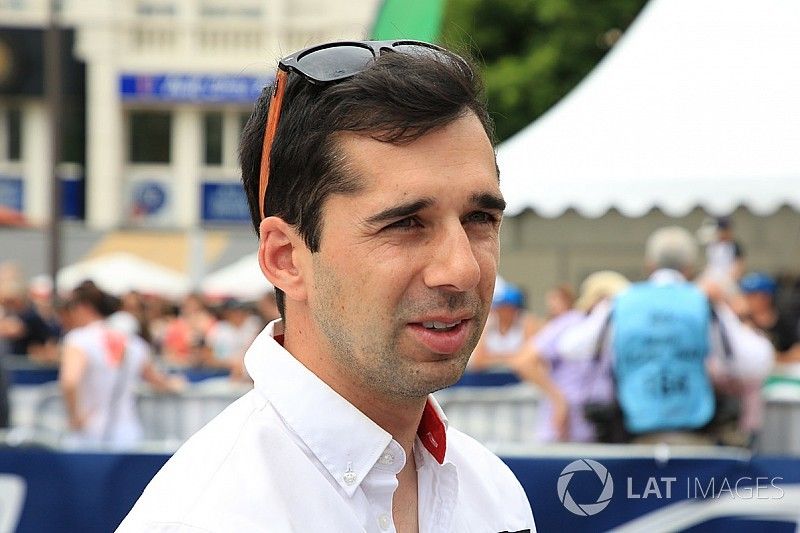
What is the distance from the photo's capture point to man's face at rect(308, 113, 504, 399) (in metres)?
1.80

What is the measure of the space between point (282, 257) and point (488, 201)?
1.01ft

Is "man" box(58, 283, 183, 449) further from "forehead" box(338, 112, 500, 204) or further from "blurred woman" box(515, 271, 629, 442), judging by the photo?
"forehead" box(338, 112, 500, 204)

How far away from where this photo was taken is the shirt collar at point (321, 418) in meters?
1.82

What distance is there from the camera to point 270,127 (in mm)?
1939

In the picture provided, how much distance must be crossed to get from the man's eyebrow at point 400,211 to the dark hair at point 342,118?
56mm

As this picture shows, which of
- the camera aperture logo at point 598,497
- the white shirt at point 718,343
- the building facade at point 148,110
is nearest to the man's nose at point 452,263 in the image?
the camera aperture logo at point 598,497

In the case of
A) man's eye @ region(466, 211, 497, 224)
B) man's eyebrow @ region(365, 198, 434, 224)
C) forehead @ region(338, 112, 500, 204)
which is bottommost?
man's eye @ region(466, 211, 497, 224)

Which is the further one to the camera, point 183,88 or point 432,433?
point 183,88

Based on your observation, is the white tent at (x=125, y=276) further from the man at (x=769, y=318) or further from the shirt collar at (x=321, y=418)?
the shirt collar at (x=321, y=418)

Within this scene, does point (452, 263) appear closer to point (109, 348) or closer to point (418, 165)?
point (418, 165)

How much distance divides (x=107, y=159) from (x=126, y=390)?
32.3m

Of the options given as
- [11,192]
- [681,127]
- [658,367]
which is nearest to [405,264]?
[658,367]

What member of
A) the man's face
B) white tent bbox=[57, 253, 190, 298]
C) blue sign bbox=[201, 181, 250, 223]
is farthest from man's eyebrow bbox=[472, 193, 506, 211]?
blue sign bbox=[201, 181, 250, 223]

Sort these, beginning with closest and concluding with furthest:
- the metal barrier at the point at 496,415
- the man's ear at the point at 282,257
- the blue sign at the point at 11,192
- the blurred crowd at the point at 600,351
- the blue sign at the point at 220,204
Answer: the man's ear at the point at 282,257
the blurred crowd at the point at 600,351
the metal barrier at the point at 496,415
the blue sign at the point at 220,204
the blue sign at the point at 11,192
